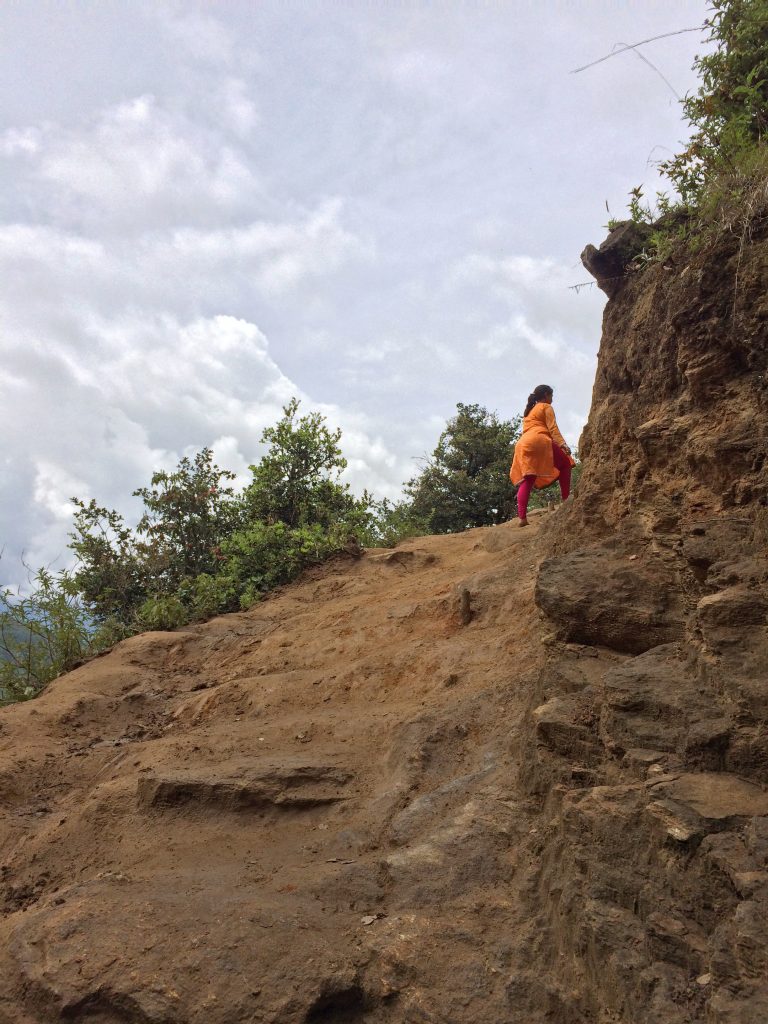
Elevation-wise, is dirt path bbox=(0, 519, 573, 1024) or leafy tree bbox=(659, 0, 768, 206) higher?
leafy tree bbox=(659, 0, 768, 206)

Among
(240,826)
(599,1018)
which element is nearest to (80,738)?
(240,826)

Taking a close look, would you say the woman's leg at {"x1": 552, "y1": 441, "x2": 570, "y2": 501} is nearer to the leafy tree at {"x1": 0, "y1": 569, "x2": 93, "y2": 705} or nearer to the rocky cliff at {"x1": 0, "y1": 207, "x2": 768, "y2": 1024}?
the rocky cliff at {"x1": 0, "y1": 207, "x2": 768, "y2": 1024}

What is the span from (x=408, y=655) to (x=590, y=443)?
202 cm

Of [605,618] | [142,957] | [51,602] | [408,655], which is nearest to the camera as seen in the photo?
[142,957]

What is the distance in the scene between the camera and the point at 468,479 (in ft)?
48.1

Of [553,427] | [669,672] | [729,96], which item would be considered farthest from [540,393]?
[669,672]

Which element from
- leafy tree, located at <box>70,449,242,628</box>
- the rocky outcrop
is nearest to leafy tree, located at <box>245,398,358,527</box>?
leafy tree, located at <box>70,449,242,628</box>

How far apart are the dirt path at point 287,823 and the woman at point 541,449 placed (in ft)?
3.34

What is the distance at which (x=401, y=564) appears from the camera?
339 inches

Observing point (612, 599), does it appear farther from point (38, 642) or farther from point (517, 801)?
point (38, 642)

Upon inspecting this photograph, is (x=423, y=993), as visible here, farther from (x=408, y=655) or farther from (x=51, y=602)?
(x=51, y=602)

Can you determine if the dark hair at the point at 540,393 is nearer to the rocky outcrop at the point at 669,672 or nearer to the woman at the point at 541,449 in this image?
the woman at the point at 541,449

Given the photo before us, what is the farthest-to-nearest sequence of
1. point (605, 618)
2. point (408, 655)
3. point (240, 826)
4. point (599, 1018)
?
point (408, 655) < point (240, 826) < point (605, 618) < point (599, 1018)

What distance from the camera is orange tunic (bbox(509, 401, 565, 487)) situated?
24.5 ft
